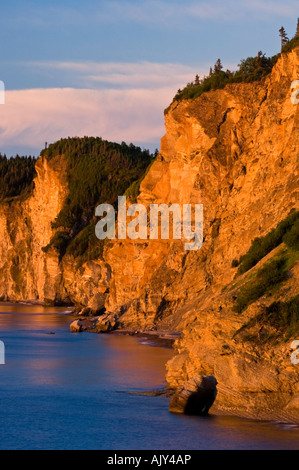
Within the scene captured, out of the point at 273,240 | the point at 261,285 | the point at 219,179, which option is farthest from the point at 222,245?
the point at 261,285

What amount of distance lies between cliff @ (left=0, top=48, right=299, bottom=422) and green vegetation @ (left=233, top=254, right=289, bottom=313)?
394mm

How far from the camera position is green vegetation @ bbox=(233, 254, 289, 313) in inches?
1163

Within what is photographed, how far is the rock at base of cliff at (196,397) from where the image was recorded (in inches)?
1016

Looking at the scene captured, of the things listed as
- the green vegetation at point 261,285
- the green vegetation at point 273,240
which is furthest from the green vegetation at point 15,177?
the green vegetation at point 261,285

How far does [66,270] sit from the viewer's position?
107062 millimetres

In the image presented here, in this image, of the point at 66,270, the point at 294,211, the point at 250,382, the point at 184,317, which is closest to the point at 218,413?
the point at 250,382

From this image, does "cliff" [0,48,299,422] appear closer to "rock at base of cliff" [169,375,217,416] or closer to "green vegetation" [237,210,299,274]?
"rock at base of cliff" [169,375,217,416]

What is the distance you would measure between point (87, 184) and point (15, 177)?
95.3ft

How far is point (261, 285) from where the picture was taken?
2984 cm

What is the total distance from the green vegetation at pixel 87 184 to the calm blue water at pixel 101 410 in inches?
2262

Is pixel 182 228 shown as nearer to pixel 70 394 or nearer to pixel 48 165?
pixel 70 394

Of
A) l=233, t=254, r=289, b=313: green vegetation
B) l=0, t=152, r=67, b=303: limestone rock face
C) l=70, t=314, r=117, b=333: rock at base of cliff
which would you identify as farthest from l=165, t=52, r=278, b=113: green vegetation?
l=0, t=152, r=67, b=303: limestone rock face

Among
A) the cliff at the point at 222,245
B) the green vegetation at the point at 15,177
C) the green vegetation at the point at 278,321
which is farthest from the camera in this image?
the green vegetation at the point at 15,177

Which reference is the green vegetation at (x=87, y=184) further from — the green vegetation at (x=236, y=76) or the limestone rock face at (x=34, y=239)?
the green vegetation at (x=236, y=76)
